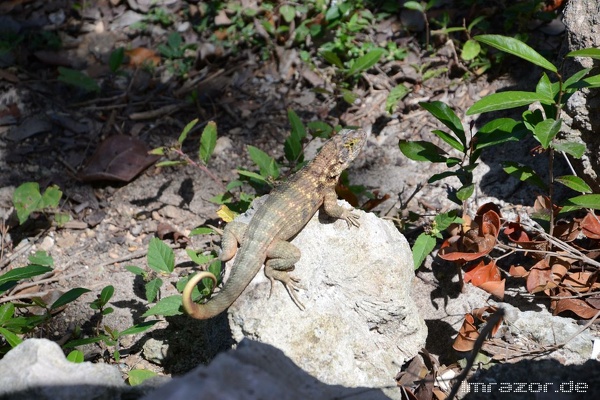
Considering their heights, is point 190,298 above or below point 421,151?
below

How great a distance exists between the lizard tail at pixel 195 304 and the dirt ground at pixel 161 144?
854mm

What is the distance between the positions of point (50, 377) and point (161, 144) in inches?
144

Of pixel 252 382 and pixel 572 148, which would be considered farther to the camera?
pixel 572 148

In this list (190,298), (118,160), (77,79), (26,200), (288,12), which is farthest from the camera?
(288,12)

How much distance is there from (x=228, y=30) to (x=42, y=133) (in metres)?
2.56

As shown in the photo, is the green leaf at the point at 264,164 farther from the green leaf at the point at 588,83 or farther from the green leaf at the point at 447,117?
the green leaf at the point at 588,83

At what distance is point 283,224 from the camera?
14.9 ft

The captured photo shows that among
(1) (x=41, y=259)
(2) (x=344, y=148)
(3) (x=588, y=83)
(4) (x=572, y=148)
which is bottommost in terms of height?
(1) (x=41, y=259)

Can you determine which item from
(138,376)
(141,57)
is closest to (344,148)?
(138,376)

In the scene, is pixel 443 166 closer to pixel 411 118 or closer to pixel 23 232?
pixel 411 118

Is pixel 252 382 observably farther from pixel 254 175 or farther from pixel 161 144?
pixel 161 144

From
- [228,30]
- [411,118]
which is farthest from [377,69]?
[228,30]

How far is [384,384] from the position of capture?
4133 millimetres

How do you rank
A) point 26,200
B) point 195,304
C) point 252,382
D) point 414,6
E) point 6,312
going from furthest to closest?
point 414,6 < point 26,200 < point 6,312 < point 195,304 < point 252,382
